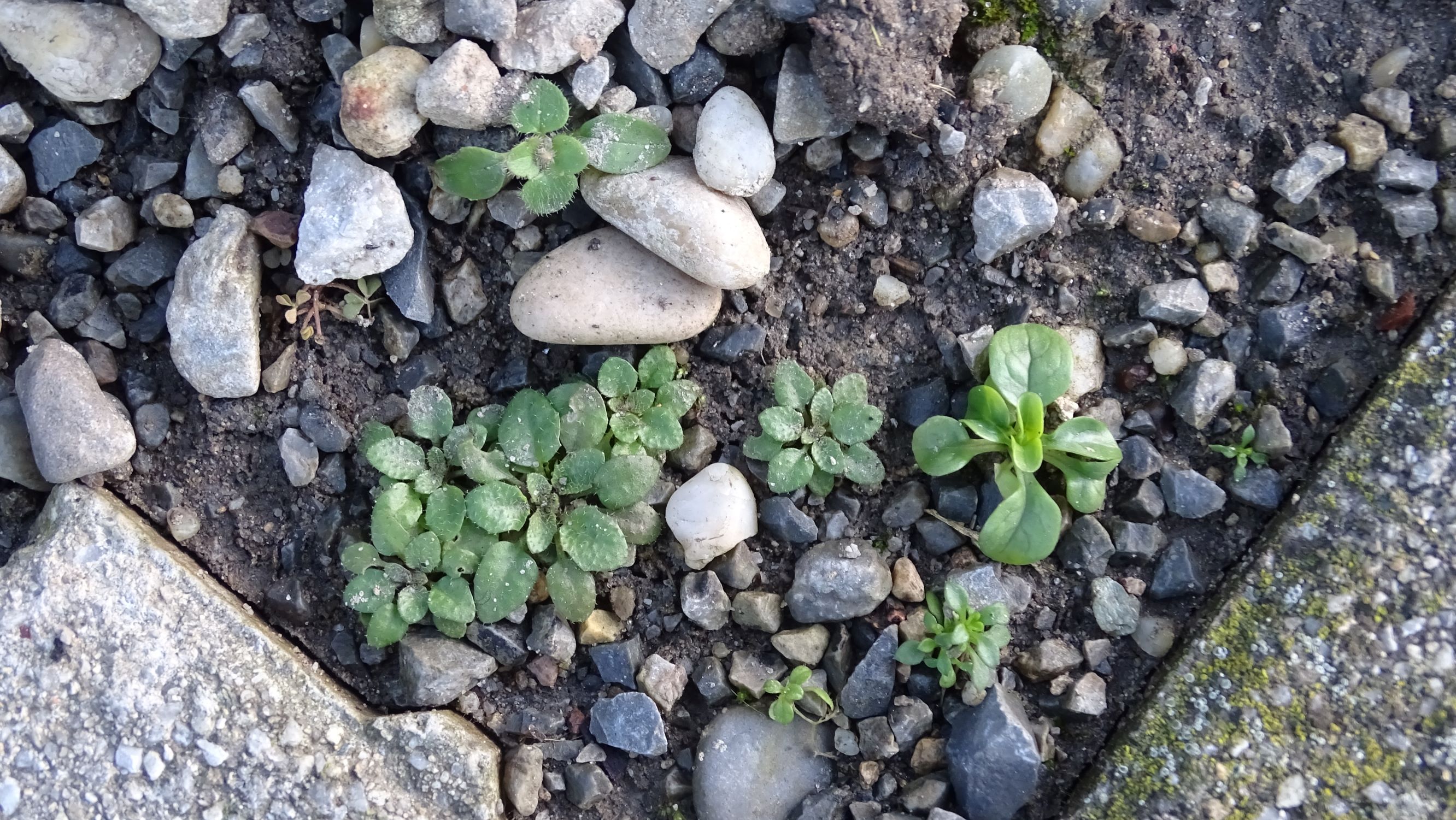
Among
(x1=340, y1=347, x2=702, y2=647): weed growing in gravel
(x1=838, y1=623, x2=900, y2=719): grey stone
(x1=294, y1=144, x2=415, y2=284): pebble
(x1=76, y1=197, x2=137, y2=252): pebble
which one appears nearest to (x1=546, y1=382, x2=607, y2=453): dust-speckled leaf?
(x1=340, y1=347, x2=702, y2=647): weed growing in gravel

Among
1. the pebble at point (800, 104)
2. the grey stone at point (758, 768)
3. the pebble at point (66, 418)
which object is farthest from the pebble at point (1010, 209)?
the pebble at point (66, 418)

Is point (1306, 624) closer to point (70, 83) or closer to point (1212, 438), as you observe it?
point (1212, 438)

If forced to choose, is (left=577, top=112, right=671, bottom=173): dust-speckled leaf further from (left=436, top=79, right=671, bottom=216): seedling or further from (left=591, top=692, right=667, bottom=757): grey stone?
(left=591, top=692, right=667, bottom=757): grey stone

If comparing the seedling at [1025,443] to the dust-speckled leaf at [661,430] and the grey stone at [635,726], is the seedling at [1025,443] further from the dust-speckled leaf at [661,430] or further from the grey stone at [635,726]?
the grey stone at [635,726]

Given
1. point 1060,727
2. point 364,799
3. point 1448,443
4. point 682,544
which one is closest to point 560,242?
point 682,544

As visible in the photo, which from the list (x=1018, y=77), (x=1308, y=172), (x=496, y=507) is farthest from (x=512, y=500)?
(x=1308, y=172)

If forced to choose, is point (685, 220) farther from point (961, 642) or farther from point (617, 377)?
point (961, 642)
